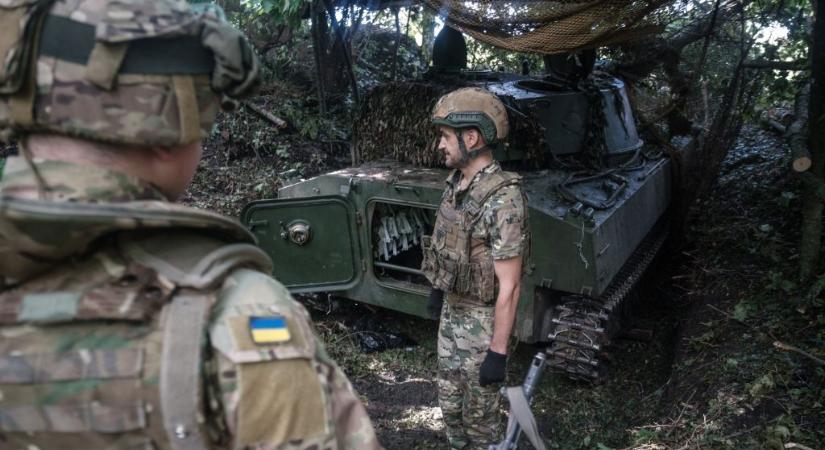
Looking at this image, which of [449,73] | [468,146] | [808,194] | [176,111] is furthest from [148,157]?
[449,73]

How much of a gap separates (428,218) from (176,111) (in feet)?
15.8

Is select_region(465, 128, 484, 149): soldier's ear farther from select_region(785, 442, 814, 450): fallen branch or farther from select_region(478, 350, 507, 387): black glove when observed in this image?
select_region(785, 442, 814, 450): fallen branch

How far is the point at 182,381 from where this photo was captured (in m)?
1.05

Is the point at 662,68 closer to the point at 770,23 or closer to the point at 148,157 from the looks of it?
the point at 770,23

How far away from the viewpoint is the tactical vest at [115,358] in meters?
1.06

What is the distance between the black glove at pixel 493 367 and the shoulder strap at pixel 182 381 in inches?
94.4

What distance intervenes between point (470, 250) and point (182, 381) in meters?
2.63

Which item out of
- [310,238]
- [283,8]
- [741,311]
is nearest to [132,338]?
[310,238]

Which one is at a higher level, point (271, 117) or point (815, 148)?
point (815, 148)

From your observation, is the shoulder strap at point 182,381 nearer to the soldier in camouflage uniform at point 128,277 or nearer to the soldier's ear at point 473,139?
the soldier in camouflage uniform at point 128,277

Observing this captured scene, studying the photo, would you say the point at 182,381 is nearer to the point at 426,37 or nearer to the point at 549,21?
the point at 549,21

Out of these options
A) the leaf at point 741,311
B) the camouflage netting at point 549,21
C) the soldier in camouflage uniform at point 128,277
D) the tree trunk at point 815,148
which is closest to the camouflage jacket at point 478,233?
the camouflage netting at point 549,21

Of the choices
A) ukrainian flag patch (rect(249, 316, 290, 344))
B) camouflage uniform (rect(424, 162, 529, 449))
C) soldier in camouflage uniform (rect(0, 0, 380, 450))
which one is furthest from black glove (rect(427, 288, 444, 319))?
ukrainian flag patch (rect(249, 316, 290, 344))

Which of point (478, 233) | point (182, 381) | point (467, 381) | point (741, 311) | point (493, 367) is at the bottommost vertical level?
point (467, 381)
